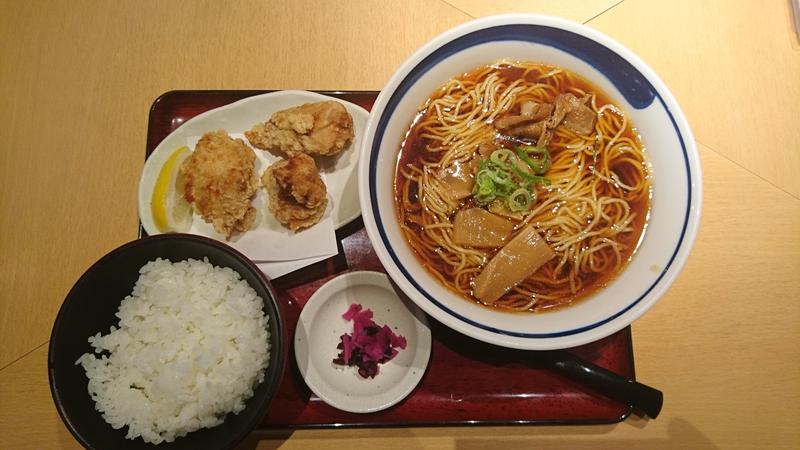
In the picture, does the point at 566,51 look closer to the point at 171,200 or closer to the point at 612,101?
the point at 612,101

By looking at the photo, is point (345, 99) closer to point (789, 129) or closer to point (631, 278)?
point (631, 278)

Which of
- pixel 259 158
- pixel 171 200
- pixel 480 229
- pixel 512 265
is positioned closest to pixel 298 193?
pixel 259 158

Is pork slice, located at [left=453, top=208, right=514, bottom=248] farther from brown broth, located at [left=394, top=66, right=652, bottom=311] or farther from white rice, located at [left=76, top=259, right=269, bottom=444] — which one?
white rice, located at [left=76, top=259, right=269, bottom=444]

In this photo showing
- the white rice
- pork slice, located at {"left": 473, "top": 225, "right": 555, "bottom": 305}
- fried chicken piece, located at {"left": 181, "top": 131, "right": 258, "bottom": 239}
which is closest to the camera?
the white rice

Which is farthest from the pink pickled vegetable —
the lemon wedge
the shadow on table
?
the lemon wedge

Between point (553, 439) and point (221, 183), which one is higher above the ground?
point (221, 183)

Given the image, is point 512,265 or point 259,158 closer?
point 512,265

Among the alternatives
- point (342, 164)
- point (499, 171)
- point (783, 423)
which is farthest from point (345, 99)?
point (783, 423)
